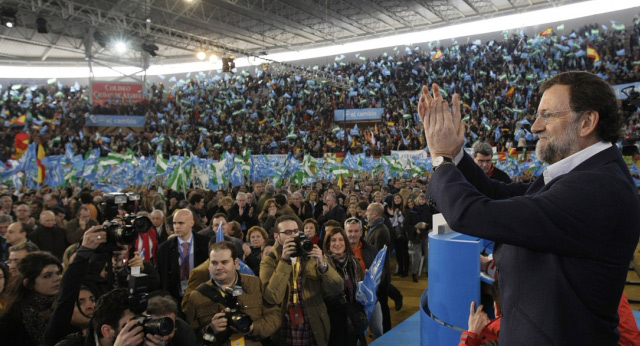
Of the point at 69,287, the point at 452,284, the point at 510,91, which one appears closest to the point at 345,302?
the point at 452,284

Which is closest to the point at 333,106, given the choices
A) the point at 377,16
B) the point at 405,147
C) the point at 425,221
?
the point at 377,16

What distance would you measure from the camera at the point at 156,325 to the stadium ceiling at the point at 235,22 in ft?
55.1

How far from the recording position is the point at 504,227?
3.80 feet

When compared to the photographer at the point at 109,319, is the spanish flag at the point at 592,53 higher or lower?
higher

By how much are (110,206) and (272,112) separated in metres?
26.3

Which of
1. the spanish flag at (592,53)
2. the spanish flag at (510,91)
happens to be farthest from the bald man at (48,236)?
the spanish flag at (592,53)

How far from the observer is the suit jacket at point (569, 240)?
1135 mm

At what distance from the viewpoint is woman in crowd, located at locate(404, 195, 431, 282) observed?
8156 mm

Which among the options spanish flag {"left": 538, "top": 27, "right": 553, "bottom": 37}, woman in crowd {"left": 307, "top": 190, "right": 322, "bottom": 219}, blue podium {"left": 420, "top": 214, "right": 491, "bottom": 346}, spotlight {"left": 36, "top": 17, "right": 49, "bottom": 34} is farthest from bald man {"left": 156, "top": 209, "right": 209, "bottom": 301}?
spanish flag {"left": 538, "top": 27, "right": 553, "bottom": 37}

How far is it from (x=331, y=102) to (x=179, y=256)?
78.3 ft

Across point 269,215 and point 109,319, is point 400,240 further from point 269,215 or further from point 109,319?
point 109,319

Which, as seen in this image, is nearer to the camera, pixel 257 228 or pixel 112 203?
pixel 112 203

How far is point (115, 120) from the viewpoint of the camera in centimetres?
2642

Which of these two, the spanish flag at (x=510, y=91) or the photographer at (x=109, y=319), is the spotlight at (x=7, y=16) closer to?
the photographer at (x=109, y=319)
